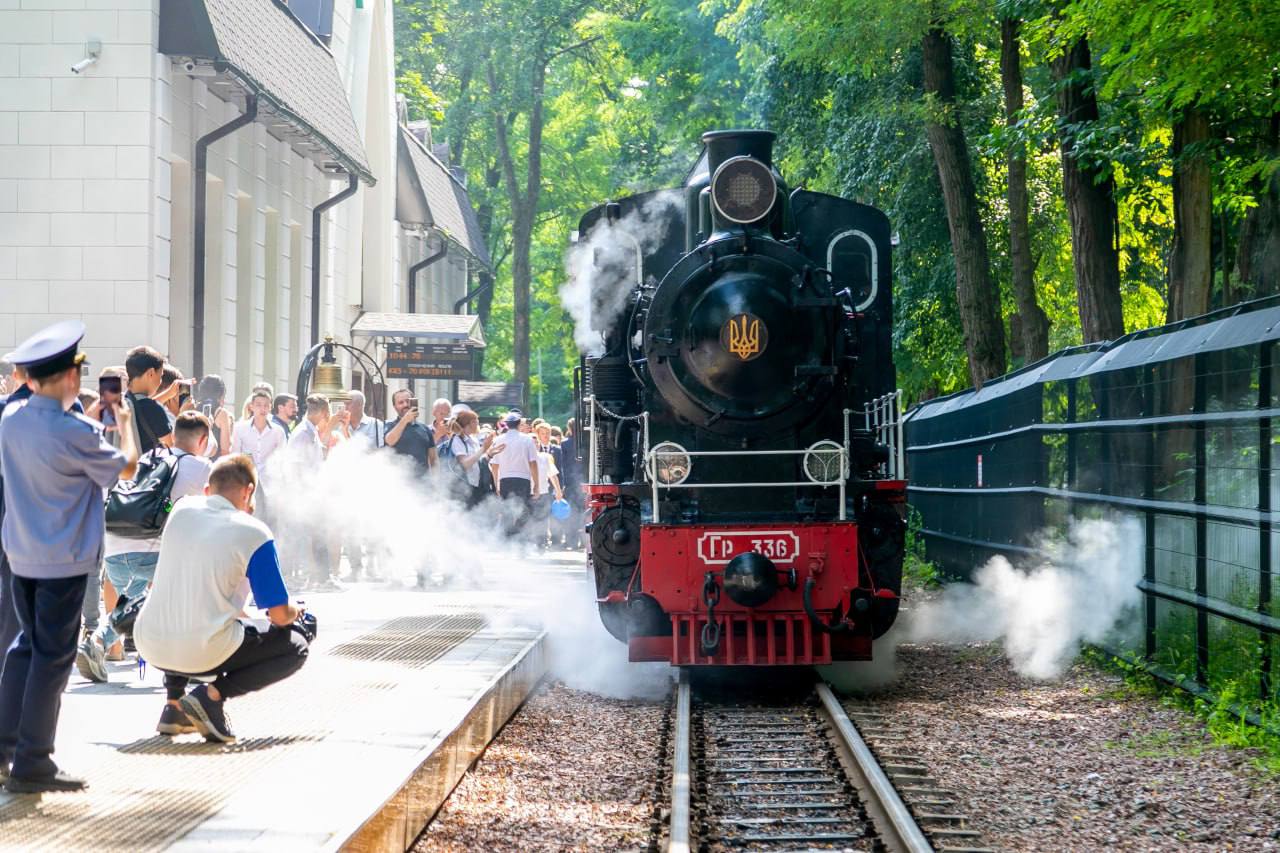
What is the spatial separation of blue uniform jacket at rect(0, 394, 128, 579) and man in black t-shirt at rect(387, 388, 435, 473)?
35.1 feet

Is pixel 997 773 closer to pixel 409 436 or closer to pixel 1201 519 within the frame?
pixel 1201 519

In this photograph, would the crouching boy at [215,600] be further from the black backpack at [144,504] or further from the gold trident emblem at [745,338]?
the gold trident emblem at [745,338]

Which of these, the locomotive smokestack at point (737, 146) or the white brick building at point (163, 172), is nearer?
the locomotive smokestack at point (737, 146)

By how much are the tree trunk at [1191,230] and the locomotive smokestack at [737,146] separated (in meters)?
6.01

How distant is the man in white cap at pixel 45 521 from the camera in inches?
248

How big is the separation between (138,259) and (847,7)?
8.24m

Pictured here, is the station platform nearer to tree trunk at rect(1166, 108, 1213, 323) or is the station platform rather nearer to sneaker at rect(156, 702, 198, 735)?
sneaker at rect(156, 702, 198, 735)

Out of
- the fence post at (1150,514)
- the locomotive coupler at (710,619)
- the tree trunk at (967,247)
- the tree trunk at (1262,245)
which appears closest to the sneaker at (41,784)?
the locomotive coupler at (710,619)

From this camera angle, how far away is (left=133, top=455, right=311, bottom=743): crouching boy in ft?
22.9

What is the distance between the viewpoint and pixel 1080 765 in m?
8.12

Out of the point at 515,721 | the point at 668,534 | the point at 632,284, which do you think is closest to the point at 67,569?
the point at 515,721

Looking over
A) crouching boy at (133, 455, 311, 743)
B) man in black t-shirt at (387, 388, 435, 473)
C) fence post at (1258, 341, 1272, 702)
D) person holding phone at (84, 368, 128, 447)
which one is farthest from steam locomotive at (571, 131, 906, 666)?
man in black t-shirt at (387, 388, 435, 473)

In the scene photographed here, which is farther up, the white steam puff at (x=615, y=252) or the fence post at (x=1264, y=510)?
the white steam puff at (x=615, y=252)

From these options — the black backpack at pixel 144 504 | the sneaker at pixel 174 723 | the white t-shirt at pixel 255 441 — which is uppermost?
the white t-shirt at pixel 255 441
